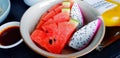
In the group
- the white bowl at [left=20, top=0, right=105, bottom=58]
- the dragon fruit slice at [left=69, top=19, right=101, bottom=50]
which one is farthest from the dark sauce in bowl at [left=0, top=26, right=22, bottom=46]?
the dragon fruit slice at [left=69, top=19, right=101, bottom=50]

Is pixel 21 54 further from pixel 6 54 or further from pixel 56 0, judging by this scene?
pixel 56 0

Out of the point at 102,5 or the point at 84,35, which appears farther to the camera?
the point at 102,5

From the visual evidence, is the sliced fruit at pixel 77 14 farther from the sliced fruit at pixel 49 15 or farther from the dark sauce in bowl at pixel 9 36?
the dark sauce in bowl at pixel 9 36

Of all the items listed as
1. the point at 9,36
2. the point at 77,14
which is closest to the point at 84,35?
the point at 77,14

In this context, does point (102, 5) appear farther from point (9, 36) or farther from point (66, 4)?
point (9, 36)

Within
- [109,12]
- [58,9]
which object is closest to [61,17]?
[58,9]

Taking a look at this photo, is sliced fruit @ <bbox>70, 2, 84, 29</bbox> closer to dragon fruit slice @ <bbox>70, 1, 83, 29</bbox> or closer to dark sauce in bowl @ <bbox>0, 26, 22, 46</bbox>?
dragon fruit slice @ <bbox>70, 1, 83, 29</bbox>
